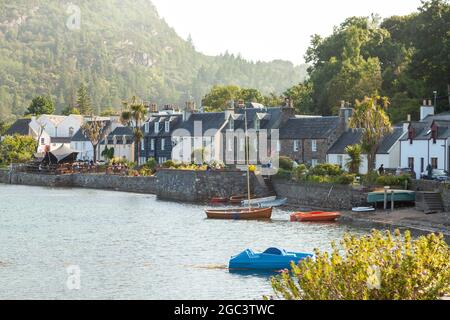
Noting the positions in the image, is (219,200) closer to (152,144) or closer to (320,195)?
(320,195)

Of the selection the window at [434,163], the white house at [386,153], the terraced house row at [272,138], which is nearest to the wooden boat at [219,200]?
the terraced house row at [272,138]

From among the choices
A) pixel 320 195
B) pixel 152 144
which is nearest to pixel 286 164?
pixel 320 195

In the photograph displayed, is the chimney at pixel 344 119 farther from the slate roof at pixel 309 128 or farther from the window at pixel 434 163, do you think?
the window at pixel 434 163

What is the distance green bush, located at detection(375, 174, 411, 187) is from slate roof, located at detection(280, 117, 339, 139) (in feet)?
79.9

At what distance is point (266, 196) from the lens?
8431cm

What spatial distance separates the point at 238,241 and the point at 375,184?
2158 cm

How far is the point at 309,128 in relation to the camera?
9881 centimetres

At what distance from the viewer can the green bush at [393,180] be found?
2701 inches

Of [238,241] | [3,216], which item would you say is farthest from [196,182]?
[238,241]

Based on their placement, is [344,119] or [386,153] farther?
[344,119]

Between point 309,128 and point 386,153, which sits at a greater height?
point 309,128

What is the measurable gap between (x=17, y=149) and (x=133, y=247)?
10591cm

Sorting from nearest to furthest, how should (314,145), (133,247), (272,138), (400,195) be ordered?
(133,247)
(400,195)
(314,145)
(272,138)

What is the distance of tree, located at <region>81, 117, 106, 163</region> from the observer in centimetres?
13789
